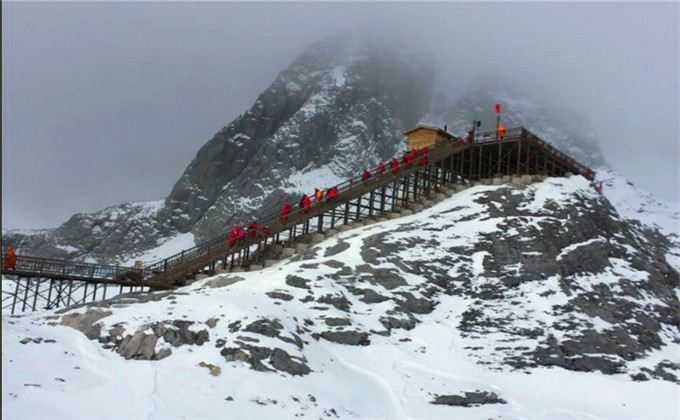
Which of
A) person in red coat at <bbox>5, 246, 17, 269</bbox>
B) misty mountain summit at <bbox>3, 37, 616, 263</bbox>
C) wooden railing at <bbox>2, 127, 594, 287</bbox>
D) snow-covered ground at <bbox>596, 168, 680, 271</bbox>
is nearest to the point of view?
A: person in red coat at <bbox>5, 246, 17, 269</bbox>

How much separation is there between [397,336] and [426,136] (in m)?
31.3

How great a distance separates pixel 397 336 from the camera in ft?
81.5

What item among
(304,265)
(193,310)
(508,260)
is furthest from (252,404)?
(508,260)

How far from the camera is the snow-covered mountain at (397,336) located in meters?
16.9

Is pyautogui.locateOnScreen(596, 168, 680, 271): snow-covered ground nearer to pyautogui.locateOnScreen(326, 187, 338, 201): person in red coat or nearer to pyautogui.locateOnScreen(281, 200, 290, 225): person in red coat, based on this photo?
pyautogui.locateOnScreen(326, 187, 338, 201): person in red coat

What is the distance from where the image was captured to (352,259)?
31.6m

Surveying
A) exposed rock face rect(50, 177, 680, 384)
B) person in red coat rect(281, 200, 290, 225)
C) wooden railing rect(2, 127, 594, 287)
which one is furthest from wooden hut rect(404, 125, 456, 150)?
person in red coat rect(281, 200, 290, 225)

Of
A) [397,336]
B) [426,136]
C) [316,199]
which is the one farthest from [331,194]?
[397,336]

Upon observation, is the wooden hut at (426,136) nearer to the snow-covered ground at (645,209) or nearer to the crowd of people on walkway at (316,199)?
the crowd of people on walkway at (316,199)

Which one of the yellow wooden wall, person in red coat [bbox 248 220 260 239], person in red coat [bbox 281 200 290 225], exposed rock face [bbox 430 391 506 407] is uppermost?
the yellow wooden wall

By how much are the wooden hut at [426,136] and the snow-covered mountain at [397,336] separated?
1609cm

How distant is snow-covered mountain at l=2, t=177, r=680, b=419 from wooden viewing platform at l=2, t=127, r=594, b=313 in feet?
Answer: 17.3

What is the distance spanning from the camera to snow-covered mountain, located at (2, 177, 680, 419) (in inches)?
667

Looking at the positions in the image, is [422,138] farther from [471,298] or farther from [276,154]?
[276,154]
